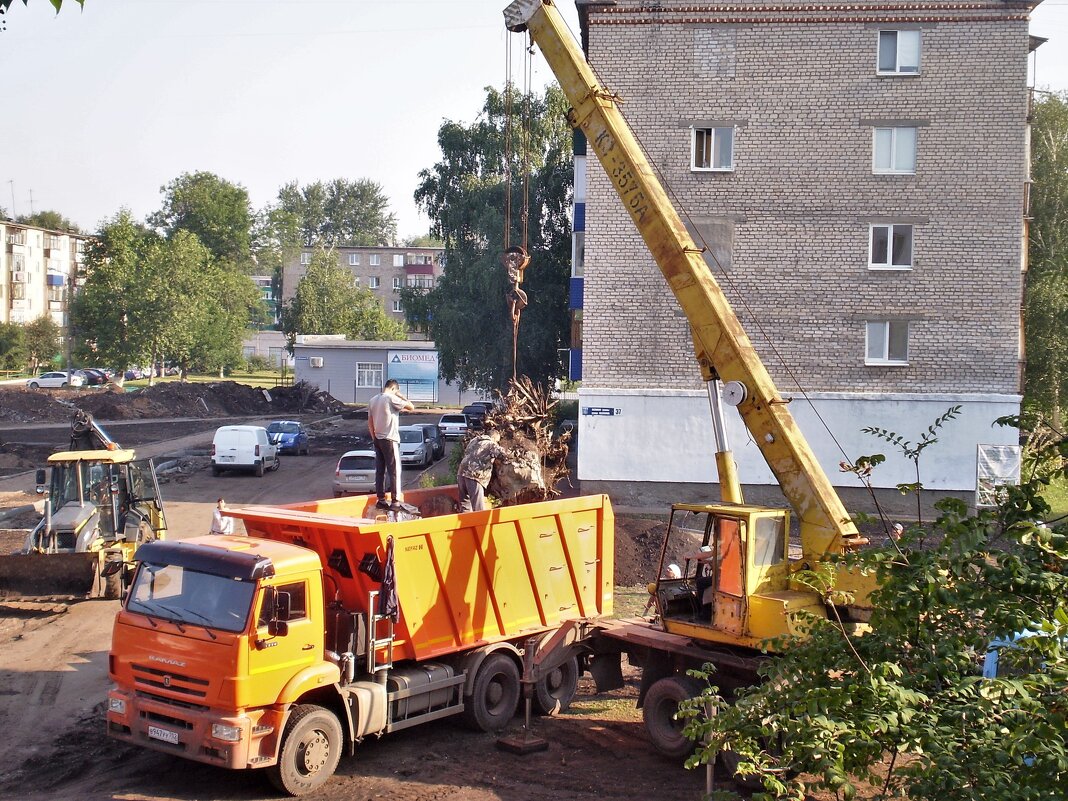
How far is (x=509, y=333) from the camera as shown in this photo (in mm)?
41438

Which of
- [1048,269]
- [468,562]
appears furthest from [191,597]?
[1048,269]

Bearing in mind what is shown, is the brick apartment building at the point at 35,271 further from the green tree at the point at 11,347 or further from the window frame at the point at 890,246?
the window frame at the point at 890,246

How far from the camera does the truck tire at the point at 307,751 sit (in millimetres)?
9414

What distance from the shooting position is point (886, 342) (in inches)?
1029

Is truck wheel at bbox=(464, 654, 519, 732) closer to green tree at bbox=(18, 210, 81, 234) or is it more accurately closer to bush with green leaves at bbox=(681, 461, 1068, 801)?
bush with green leaves at bbox=(681, 461, 1068, 801)

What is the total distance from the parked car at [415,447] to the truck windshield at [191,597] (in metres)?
24.8

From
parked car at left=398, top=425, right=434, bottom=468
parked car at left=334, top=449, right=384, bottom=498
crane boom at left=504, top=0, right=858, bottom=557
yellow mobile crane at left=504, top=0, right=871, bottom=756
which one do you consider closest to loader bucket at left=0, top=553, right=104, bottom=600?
yellow mobile crane at left=504, top=0, right=871, bottom=756

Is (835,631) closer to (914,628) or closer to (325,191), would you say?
(914,628)

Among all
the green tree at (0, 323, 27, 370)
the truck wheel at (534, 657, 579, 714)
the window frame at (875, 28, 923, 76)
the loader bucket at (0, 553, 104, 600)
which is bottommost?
the truck wheel at (534, 657, 579, 714)

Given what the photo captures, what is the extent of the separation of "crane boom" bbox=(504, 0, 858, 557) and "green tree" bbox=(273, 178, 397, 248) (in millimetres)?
103173

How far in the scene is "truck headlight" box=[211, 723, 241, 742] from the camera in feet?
29.2

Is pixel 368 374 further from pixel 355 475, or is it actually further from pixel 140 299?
pixel 355 475

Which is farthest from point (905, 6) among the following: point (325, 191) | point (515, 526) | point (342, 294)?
point (325, 191)

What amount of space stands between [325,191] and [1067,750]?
116001mm
